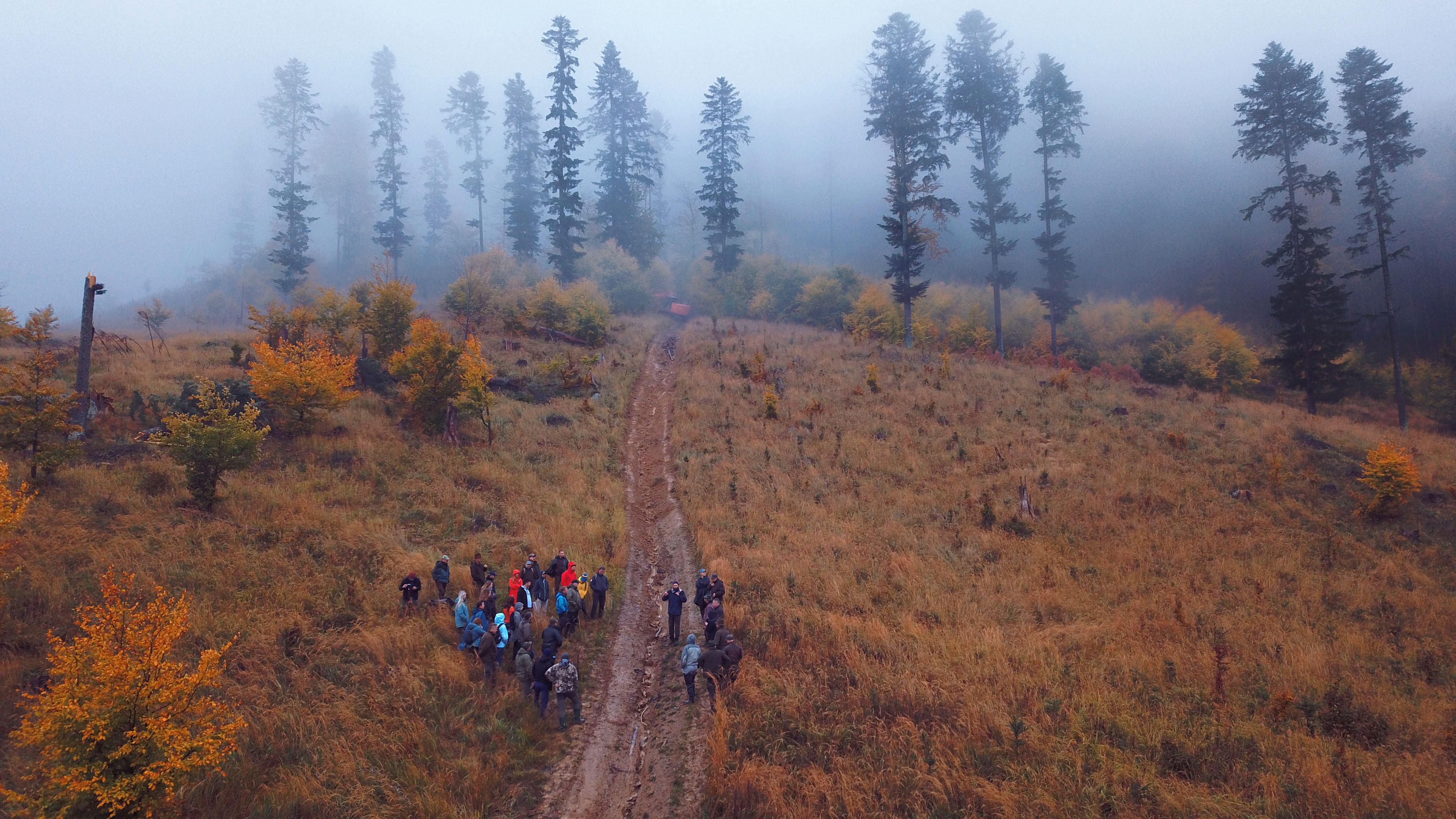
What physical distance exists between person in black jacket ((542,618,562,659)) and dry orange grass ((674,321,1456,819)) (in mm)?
3104

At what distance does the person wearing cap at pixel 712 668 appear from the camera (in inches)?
359

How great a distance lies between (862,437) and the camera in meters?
20.7

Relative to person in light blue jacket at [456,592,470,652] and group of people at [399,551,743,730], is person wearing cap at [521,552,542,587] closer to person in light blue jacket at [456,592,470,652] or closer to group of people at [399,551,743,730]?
group of people at [399,551,743,730]

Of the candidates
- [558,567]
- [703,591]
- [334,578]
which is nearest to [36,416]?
[334,578]

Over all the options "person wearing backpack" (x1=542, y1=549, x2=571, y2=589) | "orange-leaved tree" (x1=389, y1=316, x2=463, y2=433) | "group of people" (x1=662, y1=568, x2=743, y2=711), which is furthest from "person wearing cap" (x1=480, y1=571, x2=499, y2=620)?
"orange-leaved tree" (x1=389, y1=316, x2=463, y2=433)

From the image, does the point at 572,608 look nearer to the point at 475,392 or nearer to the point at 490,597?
the point at 490,597

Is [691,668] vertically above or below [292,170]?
below

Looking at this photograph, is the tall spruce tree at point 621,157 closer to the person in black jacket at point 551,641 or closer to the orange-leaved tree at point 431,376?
the orange-leaved tree at point 431,376

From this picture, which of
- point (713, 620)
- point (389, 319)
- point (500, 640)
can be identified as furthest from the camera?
point (389, 319)

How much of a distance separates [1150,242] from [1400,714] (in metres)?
64.9

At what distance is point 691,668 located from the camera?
9359 mm

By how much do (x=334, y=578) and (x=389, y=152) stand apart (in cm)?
5268

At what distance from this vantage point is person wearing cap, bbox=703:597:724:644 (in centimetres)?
1002

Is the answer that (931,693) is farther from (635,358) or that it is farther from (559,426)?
(635,358)
